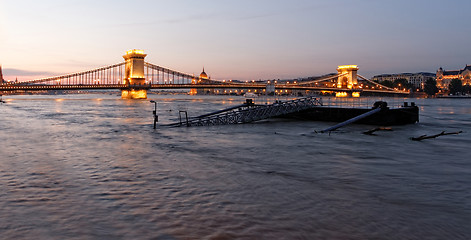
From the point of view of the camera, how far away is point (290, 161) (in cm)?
1684

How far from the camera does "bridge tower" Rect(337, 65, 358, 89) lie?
595 ft

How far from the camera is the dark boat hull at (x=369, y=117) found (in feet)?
119

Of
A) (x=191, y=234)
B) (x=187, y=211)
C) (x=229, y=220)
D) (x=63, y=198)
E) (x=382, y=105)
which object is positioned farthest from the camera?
(x=382, y=105)

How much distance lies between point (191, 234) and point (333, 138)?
1955cm

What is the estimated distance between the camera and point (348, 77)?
184 m

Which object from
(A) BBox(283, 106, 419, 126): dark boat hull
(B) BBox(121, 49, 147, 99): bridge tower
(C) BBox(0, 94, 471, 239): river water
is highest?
(B) BBox(121, 49, 147, 99): bridge tower

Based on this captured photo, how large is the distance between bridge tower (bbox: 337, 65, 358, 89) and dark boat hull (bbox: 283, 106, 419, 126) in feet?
469

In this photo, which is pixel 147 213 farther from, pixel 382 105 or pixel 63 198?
pixel 382 105

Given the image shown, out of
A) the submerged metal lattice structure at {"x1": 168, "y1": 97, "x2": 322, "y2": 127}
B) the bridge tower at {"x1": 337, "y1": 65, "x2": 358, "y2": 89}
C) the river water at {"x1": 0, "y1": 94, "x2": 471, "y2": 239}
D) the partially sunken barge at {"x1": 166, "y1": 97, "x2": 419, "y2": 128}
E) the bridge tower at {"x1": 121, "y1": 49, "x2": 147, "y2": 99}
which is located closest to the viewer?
the river water at {"x1": 0, "y1": 94, "x2": 471, "y2": 239}

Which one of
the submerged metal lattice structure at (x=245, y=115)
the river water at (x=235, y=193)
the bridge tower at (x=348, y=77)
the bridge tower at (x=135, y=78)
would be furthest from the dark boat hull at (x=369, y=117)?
the bridge tower at (x=348, y=77)

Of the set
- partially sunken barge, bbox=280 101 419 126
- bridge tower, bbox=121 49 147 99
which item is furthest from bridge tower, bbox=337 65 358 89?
partially sunken barge, bbox=280 101 419 126

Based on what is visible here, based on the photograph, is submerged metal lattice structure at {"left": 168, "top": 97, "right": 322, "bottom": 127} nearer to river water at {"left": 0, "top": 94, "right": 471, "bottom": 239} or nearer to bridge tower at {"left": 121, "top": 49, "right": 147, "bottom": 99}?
river water at {"left": 0, "top": 94, "right": 471, "bottom": 239}

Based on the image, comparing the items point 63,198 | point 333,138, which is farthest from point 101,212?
point 333,138

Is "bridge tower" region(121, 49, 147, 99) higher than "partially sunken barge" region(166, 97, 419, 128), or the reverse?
"bridge tower" region(121, 49, 147, 99)
